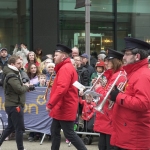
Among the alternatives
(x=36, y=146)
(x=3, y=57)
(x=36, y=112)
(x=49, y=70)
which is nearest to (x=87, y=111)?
(x=36, y=112)

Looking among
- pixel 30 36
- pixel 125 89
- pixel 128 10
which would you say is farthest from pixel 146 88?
pixel 128 10

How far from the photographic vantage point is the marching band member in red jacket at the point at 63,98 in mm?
6191

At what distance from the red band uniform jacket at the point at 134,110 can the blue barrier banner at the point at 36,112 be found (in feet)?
13.9

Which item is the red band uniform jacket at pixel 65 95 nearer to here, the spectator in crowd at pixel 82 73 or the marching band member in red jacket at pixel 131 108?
the marching band member in red jacket at pixel 131 108

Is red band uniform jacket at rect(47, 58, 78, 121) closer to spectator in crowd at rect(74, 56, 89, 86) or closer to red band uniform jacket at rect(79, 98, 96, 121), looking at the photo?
red band uniform jacket at rect(79, 98, 96, 121)

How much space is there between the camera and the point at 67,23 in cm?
1502

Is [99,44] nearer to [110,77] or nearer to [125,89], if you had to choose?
[110,77]

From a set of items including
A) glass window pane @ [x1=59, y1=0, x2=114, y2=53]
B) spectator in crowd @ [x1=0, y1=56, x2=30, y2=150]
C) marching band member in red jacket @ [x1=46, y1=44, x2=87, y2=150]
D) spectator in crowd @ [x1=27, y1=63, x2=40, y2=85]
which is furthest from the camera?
glass window pane @ [x1=59, y1=0, x2=114, y2=53]

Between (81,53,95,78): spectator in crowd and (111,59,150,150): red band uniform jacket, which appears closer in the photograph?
(111,59,150,150): red band uniform jacket

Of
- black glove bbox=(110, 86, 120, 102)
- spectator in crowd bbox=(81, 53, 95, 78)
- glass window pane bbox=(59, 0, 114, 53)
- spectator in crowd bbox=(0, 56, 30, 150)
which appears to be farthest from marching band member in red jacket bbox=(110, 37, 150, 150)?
glass window pane bbox=(59, 0, 114, 53)

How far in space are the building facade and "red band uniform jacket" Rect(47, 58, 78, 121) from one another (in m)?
7.98

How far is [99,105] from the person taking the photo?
4.70 meters

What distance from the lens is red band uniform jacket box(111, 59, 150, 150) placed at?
4.14 meters

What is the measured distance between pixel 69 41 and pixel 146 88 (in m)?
11.1
